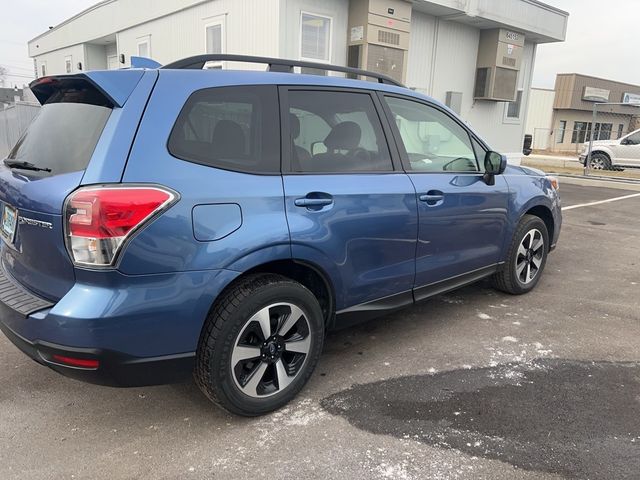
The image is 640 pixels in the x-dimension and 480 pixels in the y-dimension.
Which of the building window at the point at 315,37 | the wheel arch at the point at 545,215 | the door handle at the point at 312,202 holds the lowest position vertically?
the wheel arch at the point at 545,215

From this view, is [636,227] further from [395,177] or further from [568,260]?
[395,177]

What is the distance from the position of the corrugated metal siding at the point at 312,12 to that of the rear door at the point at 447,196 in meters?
6.72

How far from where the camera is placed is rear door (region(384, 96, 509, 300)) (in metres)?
3.48

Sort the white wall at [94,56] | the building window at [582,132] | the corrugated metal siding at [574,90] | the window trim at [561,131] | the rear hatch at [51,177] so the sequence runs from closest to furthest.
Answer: the rear hatch at [51,177], the white wall at [94,56], the corrugated metal siding at [574,90], the window trim at [561,131], the building window at [582,132]

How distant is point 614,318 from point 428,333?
1.70 metres

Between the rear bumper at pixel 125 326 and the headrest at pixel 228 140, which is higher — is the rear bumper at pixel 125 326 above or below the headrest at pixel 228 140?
below

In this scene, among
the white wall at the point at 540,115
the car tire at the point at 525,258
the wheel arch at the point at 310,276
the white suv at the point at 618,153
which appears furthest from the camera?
the white wall at the point at 540,115

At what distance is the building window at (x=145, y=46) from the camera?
1428 cm

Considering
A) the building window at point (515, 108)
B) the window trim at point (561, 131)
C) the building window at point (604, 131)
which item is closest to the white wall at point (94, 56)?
the building window at point (515, 108)

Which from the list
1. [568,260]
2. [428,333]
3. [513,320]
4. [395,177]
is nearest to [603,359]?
[513,320]

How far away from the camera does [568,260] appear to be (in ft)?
20.2

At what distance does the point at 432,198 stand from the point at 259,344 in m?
1.57

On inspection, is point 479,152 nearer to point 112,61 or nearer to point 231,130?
point 231,130

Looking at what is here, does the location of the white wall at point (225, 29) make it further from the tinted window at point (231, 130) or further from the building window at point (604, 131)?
the building window at point (604, 131)
